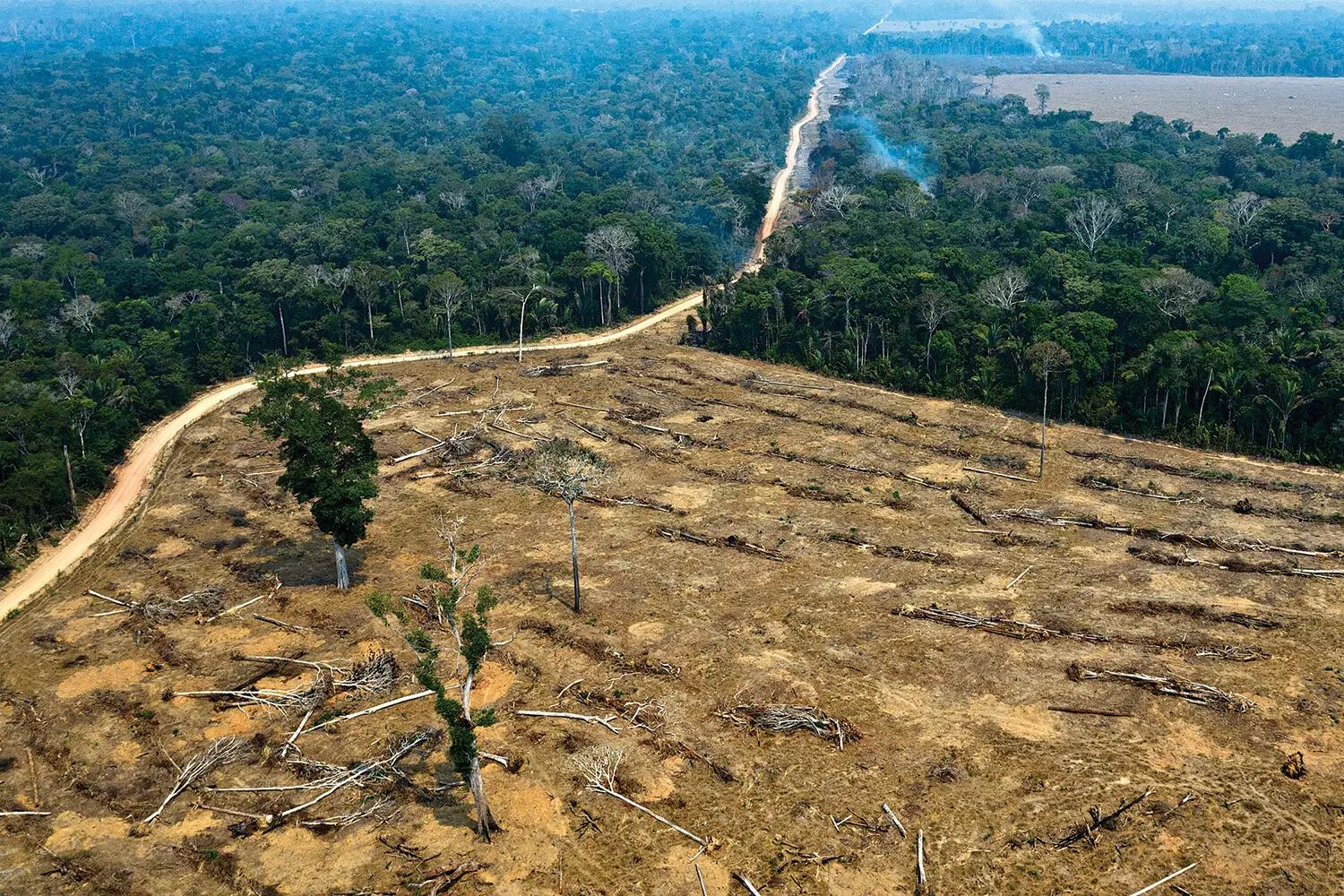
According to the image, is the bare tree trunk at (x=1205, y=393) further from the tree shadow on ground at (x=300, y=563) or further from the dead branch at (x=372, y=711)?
the tree shadow on ground at (x=300, y=563)

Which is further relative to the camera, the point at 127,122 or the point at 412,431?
the point at 127,122

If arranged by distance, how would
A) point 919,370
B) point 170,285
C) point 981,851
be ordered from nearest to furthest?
point 981,851, point 919,370, point 170,285

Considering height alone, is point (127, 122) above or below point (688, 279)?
above

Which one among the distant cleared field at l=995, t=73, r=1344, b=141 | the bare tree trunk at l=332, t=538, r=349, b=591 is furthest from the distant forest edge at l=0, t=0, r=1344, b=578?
the distant cleared field at l=995, t=73, r=1344, b=141

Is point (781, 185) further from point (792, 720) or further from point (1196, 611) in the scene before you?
point (792, 720)

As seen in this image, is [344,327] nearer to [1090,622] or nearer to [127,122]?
[1090,622]

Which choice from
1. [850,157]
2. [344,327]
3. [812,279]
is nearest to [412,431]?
[344,327]

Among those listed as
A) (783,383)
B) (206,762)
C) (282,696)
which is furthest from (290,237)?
(206,762)

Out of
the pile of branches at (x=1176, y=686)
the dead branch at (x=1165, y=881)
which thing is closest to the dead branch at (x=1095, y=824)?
the dead branch at (x=1165, y=881)
